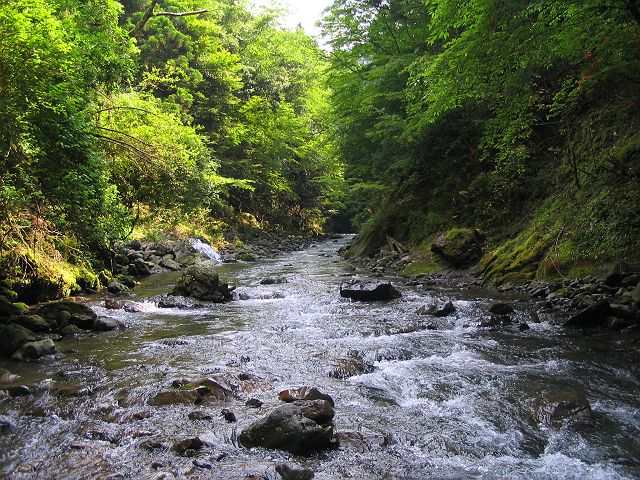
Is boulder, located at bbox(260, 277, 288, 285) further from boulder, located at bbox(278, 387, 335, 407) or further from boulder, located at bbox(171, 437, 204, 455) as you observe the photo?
boulder, located at bbox(171, 437, 204, 455)

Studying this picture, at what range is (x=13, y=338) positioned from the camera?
719 centimetres

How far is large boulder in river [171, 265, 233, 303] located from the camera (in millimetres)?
12070

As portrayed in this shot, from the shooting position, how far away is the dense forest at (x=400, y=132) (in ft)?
22.5

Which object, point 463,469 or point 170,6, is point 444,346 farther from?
point 170,6

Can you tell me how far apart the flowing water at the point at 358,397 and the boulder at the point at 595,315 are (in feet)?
1.40

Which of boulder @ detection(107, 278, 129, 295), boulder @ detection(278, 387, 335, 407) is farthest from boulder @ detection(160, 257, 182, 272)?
boulder @ detection(278, 387, 335, 407)

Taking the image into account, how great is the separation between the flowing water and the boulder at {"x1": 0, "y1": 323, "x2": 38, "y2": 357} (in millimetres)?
517

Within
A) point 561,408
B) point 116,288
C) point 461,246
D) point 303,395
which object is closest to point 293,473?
point 303,395

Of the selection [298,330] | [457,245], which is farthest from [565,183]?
[298,330]

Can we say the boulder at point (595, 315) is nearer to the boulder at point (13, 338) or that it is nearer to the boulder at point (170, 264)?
the boulder at point (13, 338)

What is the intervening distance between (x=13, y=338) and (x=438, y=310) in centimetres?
744

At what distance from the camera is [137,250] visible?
18.6 meters

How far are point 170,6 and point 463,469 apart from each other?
96.6ft

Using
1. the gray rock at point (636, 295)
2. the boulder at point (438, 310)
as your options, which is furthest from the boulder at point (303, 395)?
the gray rock at point (636, 295)
